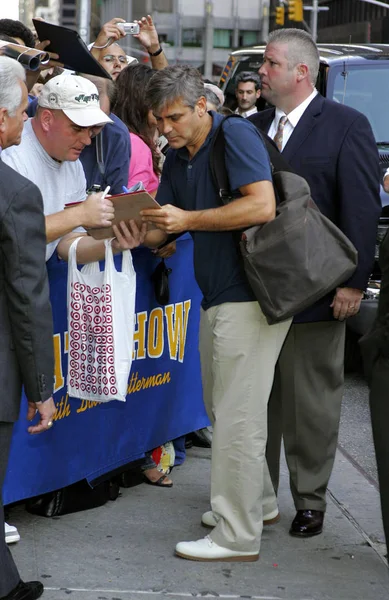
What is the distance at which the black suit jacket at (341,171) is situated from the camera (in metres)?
4.49

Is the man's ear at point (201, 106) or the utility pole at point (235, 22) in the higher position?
the man's ear at point (201, 106)

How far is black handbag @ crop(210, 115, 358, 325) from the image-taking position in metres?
4.05

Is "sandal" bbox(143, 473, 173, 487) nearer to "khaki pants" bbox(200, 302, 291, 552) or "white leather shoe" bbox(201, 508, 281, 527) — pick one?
"white leather shoe" bbox(201, 508, 281, 527)

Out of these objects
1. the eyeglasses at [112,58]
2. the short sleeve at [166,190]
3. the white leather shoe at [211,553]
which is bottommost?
the white leather shoe at [211,553]

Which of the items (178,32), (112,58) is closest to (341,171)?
(112,58)

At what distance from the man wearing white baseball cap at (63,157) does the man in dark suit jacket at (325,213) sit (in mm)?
847

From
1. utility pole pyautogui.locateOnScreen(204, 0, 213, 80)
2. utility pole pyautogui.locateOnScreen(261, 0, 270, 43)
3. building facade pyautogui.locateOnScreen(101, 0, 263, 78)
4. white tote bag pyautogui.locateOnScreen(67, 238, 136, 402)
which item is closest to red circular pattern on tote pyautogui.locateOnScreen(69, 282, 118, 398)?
white tote bag pyautogui.locateOnScreen(67, 238, 136, 402)

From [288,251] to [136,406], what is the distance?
133 cm

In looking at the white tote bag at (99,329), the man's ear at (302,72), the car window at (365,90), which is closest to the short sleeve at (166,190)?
the white tote bag at (99,329)

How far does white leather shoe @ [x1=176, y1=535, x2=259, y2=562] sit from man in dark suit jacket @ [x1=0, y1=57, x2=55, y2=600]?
95 cm

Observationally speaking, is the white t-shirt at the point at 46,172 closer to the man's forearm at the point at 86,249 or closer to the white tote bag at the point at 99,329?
the man's forearm at the point at 86,249

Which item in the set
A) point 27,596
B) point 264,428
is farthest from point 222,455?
point 27,596

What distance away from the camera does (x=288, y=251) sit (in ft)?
13.4

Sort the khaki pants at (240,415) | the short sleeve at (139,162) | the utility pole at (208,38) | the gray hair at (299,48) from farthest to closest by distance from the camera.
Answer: the utility pole at (208,38) → the short sleeve at (139,162) → the gray hair at (299,48) → the khaki pants at (240,415)
